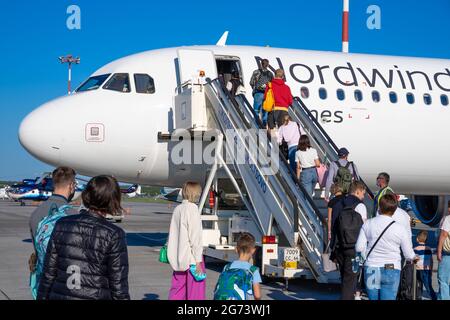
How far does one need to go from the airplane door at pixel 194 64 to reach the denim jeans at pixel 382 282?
25.6ft

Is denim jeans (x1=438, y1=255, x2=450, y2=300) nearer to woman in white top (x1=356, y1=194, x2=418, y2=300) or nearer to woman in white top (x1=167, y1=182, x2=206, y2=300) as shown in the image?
woman in white top (x1=356, y1=194, x2=418, y2=300)

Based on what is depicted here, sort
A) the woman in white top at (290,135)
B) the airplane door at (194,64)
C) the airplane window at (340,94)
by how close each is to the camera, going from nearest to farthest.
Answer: the woman in white top at (290,135) → the airplane door at (194,64) → the airplane window at (340,94)

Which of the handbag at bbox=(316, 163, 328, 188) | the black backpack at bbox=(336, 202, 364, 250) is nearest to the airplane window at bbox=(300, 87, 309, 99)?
the handbag at bbox=(316, 163, 328, 188)

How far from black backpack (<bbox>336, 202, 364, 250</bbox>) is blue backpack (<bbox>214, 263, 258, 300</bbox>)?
2.24 meters

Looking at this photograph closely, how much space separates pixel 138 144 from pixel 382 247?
7.54 metres

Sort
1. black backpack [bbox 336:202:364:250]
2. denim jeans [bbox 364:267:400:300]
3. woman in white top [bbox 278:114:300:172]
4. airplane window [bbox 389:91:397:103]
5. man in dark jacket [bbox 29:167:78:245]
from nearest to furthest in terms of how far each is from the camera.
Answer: man in dark jacket [bbox 29:167:78:245] → denim jeans [bbox 364:267:400:300] → black backpack [bbox 336:202:364:250] → woman in white top [bbox 278:114:300:172] → airplane window [bbox 389:91:397:103]

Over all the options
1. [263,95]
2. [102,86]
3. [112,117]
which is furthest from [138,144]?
[263,95]

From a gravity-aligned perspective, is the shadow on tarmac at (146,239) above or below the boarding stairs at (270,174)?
below

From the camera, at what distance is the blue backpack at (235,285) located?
5951 mm

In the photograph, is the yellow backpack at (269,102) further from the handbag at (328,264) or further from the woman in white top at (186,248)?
the woman in white top at (186,248)

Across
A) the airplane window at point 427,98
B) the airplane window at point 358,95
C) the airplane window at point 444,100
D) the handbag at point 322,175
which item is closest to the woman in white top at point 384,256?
the handbag at point 322,175

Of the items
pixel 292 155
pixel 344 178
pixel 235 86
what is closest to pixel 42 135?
pixel 235 86

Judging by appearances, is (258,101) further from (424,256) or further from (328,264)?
(424,256)

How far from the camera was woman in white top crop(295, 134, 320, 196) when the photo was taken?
11391 millimetres
